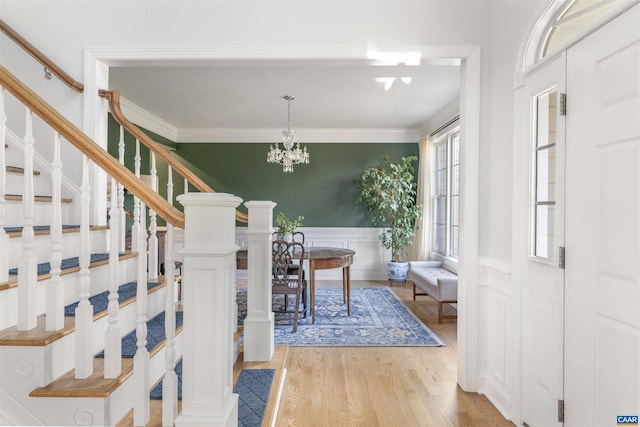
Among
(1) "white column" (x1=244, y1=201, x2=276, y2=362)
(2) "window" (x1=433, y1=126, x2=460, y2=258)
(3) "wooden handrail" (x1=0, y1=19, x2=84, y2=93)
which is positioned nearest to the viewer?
(3) "wooden handrail" (x1=0, y1=19, x2=84, y2=93)

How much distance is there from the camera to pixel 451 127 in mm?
5086

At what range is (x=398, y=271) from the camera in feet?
19.5

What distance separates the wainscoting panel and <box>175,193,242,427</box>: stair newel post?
1.74 metres

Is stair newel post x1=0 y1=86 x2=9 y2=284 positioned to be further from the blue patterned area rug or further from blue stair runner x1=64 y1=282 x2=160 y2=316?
the blue patterned area rug

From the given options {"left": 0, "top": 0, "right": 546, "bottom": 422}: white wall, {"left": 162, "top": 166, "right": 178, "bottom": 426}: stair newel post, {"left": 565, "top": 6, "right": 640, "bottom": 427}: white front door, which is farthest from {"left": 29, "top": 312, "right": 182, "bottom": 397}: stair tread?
{"left": 565, "top": 6, "right": 640, "bottom": 427}: white front door

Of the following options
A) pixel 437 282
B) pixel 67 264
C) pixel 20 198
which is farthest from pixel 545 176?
pixel 20 198

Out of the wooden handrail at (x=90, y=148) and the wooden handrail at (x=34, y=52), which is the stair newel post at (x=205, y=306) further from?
the wooden handrail at (x=34, y=52)

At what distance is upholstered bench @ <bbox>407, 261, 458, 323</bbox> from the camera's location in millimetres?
4043

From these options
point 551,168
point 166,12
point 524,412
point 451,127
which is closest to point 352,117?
point 451,127

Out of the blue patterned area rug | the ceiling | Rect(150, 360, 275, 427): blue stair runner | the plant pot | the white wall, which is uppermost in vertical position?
the ceiling

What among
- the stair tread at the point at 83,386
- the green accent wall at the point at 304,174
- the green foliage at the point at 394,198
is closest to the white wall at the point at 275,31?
the stair tread at the point at 83,386

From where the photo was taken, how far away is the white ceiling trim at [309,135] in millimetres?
6511

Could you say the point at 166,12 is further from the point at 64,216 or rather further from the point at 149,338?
the point at 149,338

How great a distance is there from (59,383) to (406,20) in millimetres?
2871
